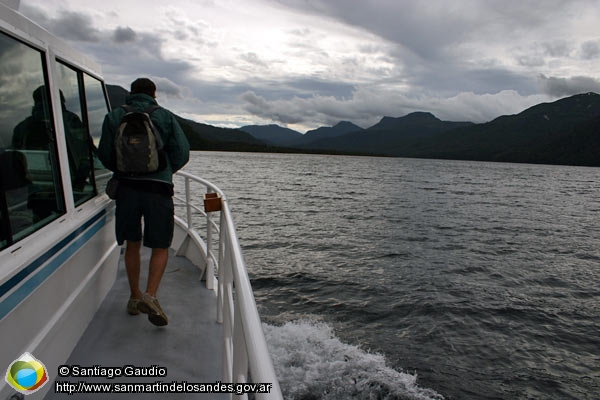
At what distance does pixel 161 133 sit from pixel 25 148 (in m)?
1.10

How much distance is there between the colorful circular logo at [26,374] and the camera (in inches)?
91.9

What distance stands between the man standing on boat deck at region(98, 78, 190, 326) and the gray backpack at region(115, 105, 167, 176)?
14cm

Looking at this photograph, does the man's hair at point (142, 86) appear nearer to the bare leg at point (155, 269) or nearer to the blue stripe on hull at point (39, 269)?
the blue stripe on hull at point (39, 269)

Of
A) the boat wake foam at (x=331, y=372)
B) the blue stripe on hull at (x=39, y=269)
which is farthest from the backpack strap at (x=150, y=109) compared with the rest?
the boat wake foam at (x=331, y=372)

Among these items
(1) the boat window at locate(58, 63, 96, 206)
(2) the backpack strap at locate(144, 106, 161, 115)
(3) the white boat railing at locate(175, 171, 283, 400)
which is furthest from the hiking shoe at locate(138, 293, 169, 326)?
(2) the backpack strap at locate(144, 106, 161, 115)

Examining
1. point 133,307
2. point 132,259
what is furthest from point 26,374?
point 133,307

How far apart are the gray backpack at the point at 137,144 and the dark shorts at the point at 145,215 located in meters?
0.29

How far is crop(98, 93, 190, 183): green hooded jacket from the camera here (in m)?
3.58

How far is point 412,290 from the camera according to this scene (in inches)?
465

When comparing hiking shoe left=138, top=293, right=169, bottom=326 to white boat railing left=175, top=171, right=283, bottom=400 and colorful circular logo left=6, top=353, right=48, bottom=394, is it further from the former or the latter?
colorful circular logo left=6, top=353, right=48, bottom=394

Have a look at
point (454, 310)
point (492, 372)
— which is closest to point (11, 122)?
point (492, 372)

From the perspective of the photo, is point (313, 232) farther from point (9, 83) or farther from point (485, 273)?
point (9, 83)

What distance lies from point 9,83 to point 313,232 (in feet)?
56.2

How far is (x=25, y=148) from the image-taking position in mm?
2758
